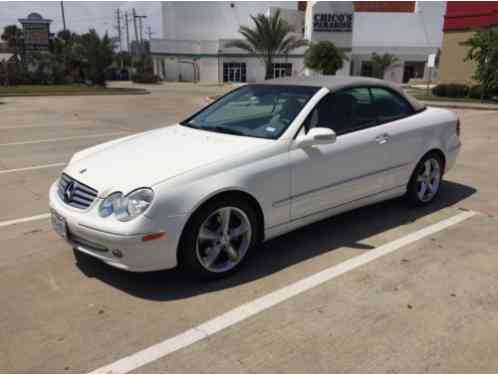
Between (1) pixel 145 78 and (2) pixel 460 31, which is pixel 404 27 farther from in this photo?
(2) pixel 460 31

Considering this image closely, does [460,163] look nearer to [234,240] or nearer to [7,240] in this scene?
[234,240]

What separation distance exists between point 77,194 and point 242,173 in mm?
1312

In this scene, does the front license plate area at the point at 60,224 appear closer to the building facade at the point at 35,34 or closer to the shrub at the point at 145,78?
the building facade at the point at 35,34

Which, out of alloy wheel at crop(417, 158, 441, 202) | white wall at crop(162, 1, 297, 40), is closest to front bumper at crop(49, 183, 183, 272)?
alloy wheel at crop(417, 158, 441, 202)

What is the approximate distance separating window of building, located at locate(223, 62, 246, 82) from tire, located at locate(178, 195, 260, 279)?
57426 mm

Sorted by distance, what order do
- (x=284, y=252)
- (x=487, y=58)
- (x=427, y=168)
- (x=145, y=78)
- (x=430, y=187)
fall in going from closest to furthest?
(x=284, y=252) → (x=427, y=168) → (x=430, y=187) → (x=487, y=58) → (x=145, y=78)

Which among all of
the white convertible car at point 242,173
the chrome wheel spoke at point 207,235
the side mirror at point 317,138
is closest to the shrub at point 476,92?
the white convertible car at point 242,173

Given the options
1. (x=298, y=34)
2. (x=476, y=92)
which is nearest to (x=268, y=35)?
(x=476, y=92)

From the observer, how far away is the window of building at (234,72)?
59.5 meters

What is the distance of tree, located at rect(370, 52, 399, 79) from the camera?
179 feet

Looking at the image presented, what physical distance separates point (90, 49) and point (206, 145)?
37.2 m

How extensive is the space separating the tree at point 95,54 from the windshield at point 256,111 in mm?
35735

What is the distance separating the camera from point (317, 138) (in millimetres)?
3857

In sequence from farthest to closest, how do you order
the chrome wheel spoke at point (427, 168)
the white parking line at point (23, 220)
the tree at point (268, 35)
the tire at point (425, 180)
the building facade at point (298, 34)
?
the building facade at point (298, 34)
the tree at point (268, 35)
the chrome wheel spoke at point (427, 168)
the tire at point (425, 180)
the white parking line at point (23, 220)
